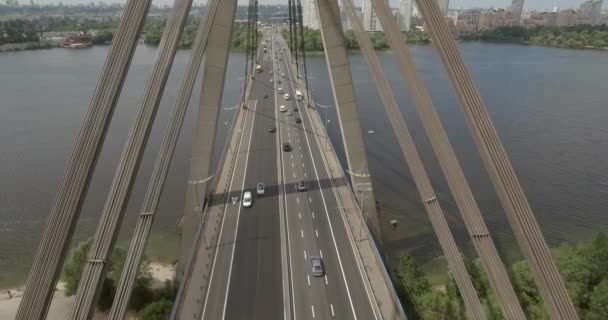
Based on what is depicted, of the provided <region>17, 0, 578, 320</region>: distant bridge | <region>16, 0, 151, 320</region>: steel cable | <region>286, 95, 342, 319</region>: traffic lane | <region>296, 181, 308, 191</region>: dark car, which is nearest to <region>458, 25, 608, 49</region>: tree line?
<region>17, 0, 578, 320</region>: distant bridge

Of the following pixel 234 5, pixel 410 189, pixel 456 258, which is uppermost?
pixel 234 5

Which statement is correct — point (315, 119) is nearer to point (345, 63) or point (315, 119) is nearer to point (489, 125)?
point (345, 63)

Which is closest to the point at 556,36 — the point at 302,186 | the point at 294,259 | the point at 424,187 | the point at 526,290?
the point at 302,186

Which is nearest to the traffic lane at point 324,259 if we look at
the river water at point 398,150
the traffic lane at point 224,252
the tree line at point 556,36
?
the traffic lane at point 224,252

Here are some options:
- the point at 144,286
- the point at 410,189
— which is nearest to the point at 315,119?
the point at 410,189

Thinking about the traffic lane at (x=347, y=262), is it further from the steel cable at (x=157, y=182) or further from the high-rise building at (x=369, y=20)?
the high-rise building at (x=369, y=20)

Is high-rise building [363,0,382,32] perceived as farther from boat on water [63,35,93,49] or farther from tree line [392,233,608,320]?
tree line [392,233,608,320]

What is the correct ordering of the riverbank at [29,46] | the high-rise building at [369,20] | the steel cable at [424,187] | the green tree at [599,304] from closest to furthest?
the steel cable at [424,187] → the green tree at [599,304] → the riverbank at [29,46] → the high-rise building at [369,20]
